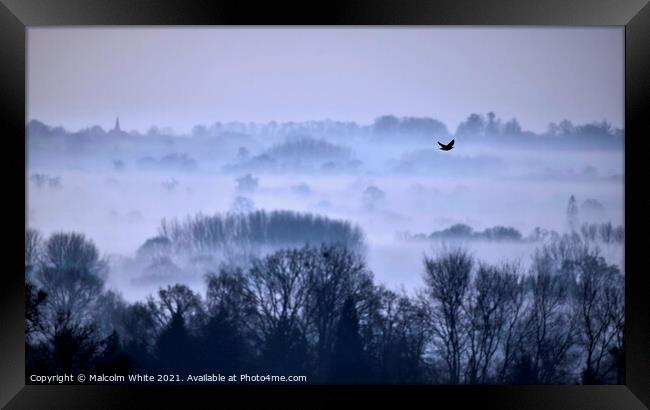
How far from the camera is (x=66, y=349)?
10781mm

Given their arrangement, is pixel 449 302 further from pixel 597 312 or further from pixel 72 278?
pixel 72 278

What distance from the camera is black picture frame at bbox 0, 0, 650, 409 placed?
17.2ft

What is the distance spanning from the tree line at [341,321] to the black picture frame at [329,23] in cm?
494

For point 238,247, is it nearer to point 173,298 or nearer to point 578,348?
point 173,298

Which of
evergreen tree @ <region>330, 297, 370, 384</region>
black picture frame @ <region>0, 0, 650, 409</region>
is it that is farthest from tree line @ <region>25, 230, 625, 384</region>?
black picture frame @ <region>0, 0, 650, 409</region>

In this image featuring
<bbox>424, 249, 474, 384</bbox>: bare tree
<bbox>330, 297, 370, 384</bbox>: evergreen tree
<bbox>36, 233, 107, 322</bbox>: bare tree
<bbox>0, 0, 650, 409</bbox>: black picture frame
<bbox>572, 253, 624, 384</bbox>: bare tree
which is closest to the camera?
<bbox>0, 0, 650, 409</bbox>: black picture frame

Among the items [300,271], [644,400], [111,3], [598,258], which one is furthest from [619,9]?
[300,271]

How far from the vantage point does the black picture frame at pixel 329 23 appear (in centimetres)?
523

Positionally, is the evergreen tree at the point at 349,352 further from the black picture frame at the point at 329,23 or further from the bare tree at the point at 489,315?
the black picture frame at the point at 329,23

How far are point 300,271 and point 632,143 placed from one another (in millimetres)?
7162

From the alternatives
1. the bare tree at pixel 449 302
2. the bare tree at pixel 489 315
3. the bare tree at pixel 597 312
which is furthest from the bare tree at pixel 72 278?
the bare tree at pixel 597 312

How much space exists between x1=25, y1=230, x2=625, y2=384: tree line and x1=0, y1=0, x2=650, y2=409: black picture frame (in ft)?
16.2

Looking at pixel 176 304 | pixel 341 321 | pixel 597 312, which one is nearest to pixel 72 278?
pixel 176 304

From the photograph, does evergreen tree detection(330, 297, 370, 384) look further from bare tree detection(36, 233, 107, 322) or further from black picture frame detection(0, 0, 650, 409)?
black picture frame detection(0, 0, 650, 409)
